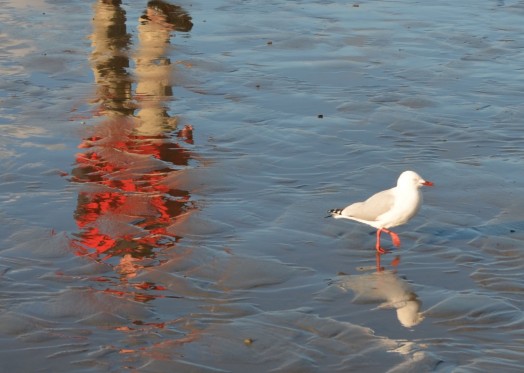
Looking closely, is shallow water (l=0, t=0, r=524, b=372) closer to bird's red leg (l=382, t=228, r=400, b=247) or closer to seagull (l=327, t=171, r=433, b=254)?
bird's red leg (l=382, t=228, r=400, b=247)

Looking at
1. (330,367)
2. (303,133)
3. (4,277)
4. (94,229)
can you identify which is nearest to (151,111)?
(303,133)

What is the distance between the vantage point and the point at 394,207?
888 centimetres

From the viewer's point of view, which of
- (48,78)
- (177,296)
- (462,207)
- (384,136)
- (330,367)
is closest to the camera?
(330,367)

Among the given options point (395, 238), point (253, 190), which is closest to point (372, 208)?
point (395, 238)

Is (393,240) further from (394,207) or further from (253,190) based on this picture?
(253,190)

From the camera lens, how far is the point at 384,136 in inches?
462

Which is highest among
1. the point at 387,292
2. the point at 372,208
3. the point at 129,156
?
the point at 372,208

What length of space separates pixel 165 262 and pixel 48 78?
230 inches

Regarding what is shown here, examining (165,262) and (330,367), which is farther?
(165,262)

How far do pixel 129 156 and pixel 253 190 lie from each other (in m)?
1.42

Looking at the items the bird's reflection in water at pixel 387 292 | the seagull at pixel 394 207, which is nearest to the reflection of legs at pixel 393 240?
the seagull at pixel 394 207

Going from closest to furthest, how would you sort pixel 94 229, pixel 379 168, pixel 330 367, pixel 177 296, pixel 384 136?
pixel 330 367, pixel 177 296, pixel 94 229, pixel 379 168, pixel 384 136

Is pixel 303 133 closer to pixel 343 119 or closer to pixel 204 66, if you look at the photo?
pixel 343 119

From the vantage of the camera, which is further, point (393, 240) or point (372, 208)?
point (393, 240)
